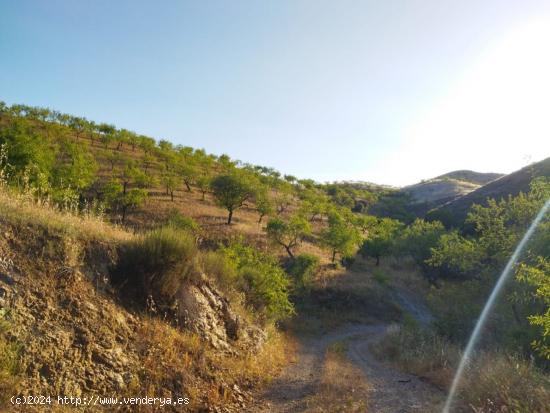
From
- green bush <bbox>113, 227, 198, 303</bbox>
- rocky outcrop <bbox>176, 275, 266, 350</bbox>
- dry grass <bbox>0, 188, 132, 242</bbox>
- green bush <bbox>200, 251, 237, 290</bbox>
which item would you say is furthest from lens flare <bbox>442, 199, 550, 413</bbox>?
dry grass <bbox>0, 188, 132, 242</bbox>

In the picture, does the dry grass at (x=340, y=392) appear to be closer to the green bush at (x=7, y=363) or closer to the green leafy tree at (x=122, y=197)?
the green bush at (x=7, y=363)

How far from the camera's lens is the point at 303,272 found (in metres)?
31.1

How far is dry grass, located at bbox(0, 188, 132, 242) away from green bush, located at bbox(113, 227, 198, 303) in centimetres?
66

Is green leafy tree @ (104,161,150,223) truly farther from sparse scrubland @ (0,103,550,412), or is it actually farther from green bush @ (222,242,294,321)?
green bush @ (222,242,294,321)

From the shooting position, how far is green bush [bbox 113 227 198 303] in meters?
7.86

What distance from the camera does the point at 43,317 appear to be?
560 centimetres

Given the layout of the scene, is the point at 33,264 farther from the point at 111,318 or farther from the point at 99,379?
the point at 99,379

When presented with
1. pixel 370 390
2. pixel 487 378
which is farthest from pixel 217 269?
pixel 487 378

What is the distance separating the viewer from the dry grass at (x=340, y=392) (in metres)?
7.18

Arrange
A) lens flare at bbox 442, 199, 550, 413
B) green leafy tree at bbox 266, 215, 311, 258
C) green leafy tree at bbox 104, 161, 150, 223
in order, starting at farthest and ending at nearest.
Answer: green leafy tree at bbox 104, 161, 150, 223 → green leafy tree at bbox 266, 215, 311, 258 → lens flare at bbox 442, 199, 550, 413

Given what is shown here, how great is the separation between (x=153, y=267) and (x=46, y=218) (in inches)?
96.6

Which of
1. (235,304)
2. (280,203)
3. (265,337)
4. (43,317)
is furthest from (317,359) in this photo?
(280,203)

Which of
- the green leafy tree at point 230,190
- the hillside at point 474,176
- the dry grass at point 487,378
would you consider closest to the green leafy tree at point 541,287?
the dry grass at point 487,378

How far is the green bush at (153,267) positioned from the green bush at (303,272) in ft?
73.3
